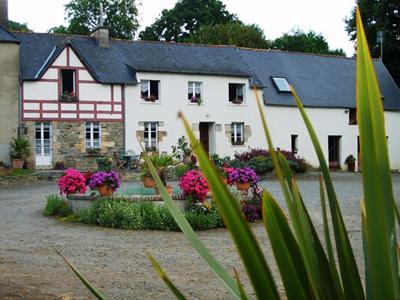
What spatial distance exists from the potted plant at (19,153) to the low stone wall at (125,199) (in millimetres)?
12416

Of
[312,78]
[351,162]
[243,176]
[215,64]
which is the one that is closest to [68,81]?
[215,64]

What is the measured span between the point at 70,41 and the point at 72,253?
18758 mm

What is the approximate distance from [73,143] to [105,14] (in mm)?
26250

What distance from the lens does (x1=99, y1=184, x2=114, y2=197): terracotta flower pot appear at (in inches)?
462

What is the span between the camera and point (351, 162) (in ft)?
101

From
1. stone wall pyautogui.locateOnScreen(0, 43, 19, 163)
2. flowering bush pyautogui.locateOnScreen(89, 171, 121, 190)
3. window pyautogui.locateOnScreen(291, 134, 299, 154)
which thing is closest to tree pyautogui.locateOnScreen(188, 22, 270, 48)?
window pyautogui.locateOnScreen(291, 134, 299, 154)

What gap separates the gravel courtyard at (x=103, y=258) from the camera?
5754 millimetres

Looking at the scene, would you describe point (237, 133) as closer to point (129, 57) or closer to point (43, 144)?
point (129, 57)

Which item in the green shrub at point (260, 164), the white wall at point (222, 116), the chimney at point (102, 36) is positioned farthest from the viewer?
the chimney at point (102, 36)

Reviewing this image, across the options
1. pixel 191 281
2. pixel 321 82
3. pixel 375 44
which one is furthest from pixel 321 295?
pixel 375 44

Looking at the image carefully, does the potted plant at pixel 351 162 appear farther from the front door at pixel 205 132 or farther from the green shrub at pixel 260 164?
the green shrub at pixel 260 164

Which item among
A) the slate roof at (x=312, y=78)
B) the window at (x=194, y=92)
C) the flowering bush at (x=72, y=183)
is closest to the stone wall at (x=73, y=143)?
the window at (x=194, y=92)

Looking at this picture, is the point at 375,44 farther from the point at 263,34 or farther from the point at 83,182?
the point at 83,182

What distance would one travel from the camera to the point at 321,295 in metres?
1.05
